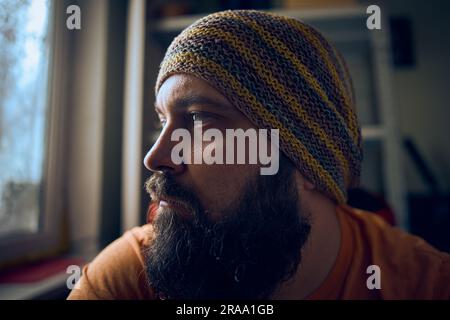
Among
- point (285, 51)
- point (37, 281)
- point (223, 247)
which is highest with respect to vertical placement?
point (285, 51)

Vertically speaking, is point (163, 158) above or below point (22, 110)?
below

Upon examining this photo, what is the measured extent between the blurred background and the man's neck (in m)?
0.23

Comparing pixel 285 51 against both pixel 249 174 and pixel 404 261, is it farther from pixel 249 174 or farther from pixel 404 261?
pixel 404 261

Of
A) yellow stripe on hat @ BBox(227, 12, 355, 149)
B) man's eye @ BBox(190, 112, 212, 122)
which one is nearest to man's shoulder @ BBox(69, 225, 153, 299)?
man's eye @ BBox(190, 112, 212, 122)

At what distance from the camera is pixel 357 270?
1.94 feet

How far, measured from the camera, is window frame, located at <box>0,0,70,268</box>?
84 cm

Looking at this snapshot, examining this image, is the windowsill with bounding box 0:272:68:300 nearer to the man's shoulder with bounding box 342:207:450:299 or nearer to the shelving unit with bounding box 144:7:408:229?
the man's shoulder with bounding box 342:207:450:299

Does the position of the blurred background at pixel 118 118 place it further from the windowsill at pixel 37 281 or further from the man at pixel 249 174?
the man at pixel 249 174

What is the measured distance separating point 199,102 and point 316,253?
0.38 meters

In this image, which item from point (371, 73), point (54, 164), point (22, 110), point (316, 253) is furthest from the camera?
point (371, 73)

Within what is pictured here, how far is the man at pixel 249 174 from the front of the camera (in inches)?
20.7

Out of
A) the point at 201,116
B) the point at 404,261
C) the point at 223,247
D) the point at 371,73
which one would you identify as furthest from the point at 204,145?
the point at 371,73

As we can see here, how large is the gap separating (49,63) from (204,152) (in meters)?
0.60

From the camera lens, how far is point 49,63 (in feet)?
2.78
